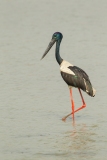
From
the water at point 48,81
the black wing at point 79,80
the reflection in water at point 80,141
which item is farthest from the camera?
the black wing at point 79,80

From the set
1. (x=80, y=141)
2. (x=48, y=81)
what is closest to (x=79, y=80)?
(x=80, y=141)

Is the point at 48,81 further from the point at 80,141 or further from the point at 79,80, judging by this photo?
the point at 80,141

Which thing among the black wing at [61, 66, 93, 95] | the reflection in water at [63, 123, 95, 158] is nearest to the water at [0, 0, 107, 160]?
the reflection in water at [63, 123, 95, 158]

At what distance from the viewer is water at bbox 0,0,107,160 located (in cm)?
1134

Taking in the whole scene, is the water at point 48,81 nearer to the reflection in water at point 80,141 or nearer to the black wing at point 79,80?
the reflection in water at point 80,141

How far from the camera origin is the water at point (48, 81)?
11.3m

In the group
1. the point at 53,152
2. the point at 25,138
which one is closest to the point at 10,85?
the point at 25,138

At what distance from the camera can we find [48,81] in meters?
16.7

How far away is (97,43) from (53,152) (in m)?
10.8

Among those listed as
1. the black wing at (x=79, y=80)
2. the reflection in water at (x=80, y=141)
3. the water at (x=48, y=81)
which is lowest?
the water at (x=48, y=81)

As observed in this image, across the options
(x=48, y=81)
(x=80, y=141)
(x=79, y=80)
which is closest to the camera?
(x=80, y=141)

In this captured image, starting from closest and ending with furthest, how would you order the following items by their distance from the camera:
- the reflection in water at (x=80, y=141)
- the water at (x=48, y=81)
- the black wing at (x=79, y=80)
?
the reflection in water at (x=80, y=141), the water at (x=48, y=81), the black wing at (x=79, y=80)

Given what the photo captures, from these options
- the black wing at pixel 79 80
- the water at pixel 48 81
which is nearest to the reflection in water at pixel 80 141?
the water at pixel 48 81

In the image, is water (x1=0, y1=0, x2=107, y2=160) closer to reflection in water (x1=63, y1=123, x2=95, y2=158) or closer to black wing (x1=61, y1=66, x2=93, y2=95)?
reflection in water (x1=63, y1=123, x2=95, y2=158)
